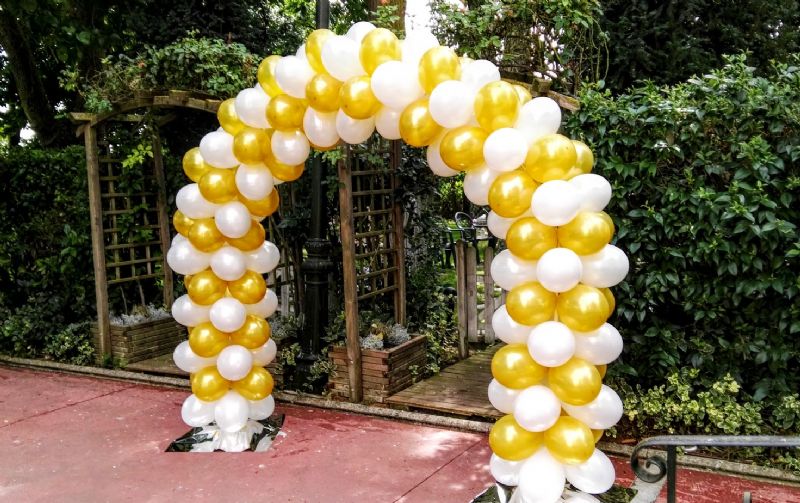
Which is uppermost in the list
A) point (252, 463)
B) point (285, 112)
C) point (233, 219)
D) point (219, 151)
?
point (285, 112)

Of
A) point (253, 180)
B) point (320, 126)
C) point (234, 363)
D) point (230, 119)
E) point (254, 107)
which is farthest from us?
point (234, 363)

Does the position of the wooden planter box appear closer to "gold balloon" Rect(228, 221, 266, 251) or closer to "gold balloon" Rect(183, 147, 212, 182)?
"gold balloon" Rect(228, 221, 266, 251)

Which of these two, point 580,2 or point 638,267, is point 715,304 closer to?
point 638,267

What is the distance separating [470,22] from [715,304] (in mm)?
2494

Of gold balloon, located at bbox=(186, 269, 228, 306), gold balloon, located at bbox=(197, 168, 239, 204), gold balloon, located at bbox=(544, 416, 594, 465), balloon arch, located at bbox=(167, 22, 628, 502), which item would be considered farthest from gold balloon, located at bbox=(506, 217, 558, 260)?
gold balloon, located at bbox=(186, 269, 228, 306)

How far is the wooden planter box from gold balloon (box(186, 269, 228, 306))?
49.8 inches

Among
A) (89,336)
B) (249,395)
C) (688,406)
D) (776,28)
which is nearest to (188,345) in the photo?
(249,395)

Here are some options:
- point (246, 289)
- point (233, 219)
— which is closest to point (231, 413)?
point (246, 289)

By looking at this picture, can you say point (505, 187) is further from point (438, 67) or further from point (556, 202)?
point (438, 67)

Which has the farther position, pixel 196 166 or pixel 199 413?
pixel 199 413

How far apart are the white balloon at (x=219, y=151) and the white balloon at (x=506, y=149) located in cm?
192

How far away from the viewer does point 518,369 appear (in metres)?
3.41

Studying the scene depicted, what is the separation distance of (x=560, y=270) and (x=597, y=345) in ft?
1.47

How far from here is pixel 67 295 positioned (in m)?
7.42
